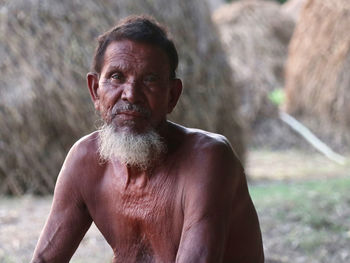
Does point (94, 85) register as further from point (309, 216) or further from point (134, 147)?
point (309, 216)

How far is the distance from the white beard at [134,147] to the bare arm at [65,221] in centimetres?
22

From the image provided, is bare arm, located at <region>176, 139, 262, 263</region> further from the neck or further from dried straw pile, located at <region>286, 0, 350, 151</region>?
dried straw pile, located at <region>286, 0, 350, 151</region>

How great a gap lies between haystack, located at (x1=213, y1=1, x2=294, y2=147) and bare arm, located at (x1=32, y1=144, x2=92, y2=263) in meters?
10.7

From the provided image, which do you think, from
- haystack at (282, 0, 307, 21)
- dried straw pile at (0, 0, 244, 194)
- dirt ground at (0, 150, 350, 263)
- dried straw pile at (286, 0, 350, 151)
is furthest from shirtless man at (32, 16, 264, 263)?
haystack at (282, 0, 307, 21)

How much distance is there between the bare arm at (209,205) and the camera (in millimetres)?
2582

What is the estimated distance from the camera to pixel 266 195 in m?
6.77

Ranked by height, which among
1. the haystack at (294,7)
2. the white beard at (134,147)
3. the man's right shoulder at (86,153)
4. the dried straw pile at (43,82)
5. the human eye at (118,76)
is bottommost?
the haystack at (294,7)

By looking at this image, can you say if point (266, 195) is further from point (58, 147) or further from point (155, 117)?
point (155, 117)

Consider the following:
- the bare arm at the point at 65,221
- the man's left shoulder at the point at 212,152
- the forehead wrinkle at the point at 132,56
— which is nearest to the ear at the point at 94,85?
the forehead wrinkle at the point at 132,56

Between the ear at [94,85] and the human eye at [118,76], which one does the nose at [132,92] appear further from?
the ear at [94,85]

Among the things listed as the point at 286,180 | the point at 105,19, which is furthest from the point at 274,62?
the point at 105,19

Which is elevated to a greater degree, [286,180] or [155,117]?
[155,117]

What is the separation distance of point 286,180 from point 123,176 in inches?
221

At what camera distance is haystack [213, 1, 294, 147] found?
45.4 feet
